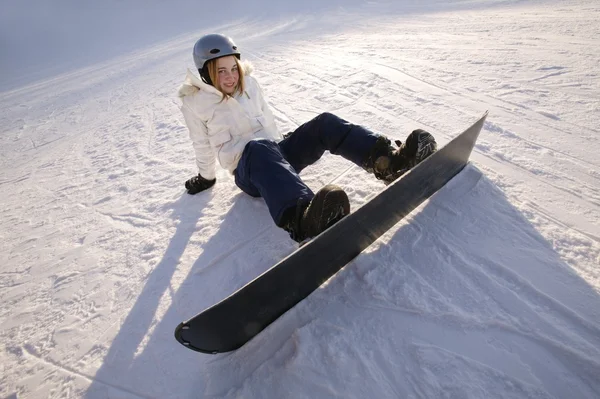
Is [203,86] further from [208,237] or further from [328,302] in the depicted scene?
[328,302]

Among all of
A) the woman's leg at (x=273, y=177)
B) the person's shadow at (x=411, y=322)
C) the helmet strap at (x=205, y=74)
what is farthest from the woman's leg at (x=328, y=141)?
the helmet strap at (x=205, y=74)

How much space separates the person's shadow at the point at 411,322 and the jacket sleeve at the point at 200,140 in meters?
0.88

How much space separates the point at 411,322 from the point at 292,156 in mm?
1205

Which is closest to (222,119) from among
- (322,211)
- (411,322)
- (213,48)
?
(213,48)

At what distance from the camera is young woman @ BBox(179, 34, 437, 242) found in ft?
5.01

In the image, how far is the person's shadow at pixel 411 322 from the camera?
114 centimetres

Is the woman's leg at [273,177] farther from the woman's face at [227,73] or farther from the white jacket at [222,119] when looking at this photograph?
the woman's face at [227,73]

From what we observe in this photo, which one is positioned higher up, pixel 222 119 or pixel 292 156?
pixel 222 119

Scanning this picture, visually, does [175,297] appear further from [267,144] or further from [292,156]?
[292,156]

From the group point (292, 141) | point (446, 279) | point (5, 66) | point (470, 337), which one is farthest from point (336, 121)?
point (5, 66)

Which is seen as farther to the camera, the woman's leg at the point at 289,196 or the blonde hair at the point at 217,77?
the blonde hair at the point at 217,77

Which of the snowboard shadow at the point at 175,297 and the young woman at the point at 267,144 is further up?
the young woman at the point at 267,144

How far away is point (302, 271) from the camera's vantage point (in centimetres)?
132

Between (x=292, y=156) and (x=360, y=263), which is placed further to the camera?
A: (x=292, y=156)
